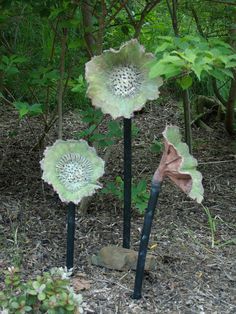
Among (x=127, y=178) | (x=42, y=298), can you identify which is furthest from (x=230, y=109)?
(x=42, y=298)

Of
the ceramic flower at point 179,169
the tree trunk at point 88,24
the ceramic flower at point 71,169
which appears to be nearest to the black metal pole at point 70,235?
the ceramic flower at point 71,169

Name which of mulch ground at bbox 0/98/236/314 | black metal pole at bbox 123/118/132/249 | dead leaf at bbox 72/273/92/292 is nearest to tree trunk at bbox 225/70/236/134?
mulch ground at bbox 0/98/236/314

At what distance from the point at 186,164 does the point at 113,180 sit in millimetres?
1593

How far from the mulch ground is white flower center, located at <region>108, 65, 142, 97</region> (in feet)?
3.13

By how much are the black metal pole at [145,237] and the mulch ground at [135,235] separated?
3.0 inches

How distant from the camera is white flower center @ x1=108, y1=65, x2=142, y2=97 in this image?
279 cm

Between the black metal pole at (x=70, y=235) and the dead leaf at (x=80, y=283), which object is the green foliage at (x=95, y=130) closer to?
the black metal pole at (x=70, y=235)

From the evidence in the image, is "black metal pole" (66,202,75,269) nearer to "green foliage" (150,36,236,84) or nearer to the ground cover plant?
the ground cover plant

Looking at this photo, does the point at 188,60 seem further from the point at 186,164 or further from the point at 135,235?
the point at 135,235

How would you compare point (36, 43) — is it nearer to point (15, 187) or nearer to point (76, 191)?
point (15, 187)

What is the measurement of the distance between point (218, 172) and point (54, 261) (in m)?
1.85

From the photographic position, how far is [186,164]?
2.81m

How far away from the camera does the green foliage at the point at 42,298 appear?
241cm

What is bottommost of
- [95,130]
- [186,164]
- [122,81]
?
[95,130]
